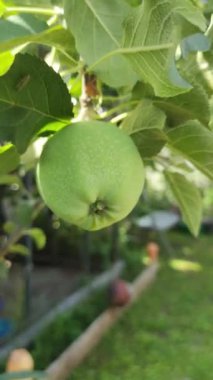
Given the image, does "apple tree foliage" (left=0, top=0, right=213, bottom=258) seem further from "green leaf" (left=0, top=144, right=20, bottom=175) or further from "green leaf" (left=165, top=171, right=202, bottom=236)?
"green leaf" (left=165, top=171, right=202, bottom=236)

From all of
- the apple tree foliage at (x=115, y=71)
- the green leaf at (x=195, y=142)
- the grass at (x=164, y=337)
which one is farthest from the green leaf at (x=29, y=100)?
the grass at (x=164, y=337)

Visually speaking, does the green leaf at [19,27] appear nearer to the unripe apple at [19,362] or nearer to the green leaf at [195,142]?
the green leaf at [195,142]

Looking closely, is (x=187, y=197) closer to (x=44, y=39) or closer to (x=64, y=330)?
(x=44, y=39)

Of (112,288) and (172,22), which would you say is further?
(112,288)

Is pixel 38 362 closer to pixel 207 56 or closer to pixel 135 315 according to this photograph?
pixel 135 315

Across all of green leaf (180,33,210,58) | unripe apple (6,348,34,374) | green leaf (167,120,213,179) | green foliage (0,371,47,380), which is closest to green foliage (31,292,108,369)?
unripe apple (6,348,34,374)

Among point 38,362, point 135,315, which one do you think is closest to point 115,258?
point 135,315

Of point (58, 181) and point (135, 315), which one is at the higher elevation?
point (58, 181)
